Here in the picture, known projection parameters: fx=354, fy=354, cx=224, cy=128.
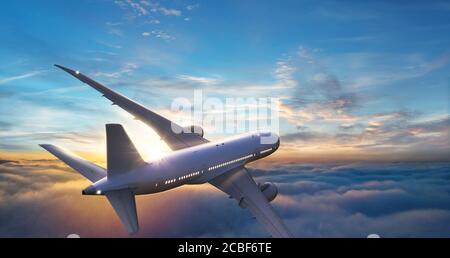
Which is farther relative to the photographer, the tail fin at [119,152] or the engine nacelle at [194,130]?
the engine nacelle at [194,130]

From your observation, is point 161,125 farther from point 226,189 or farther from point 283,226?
point 283,226

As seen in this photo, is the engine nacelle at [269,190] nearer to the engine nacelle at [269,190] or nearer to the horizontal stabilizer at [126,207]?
the engine nacelle at [269,190]

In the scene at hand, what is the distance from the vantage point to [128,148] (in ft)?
95.1

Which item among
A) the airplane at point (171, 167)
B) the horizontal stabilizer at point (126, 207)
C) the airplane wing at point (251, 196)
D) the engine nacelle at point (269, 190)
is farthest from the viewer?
the engine nacelle at point (269, 190)

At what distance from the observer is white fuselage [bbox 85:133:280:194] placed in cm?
3020

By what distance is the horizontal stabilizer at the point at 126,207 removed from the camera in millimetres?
26469

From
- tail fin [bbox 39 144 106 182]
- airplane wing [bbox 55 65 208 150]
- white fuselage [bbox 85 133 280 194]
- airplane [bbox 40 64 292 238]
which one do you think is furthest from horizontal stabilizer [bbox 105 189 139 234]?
airplane wing [bbox 55 65 208 150]

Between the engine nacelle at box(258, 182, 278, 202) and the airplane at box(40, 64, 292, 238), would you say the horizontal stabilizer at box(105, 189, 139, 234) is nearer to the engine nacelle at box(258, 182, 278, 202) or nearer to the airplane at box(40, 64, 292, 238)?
the airplane at box(40, 64, 292, 238)

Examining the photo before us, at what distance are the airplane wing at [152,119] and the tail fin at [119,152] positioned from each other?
13.5 metres

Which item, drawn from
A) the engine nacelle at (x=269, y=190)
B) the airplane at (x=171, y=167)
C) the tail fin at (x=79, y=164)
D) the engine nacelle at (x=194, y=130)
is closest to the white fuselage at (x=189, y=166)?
the airplane at (x=171, y=167)

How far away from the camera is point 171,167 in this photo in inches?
1363

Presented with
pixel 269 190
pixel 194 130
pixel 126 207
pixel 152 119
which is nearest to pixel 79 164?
pixel 126 207

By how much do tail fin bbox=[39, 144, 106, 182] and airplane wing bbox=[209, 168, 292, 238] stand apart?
13.5m

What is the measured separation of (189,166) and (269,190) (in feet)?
37.0
